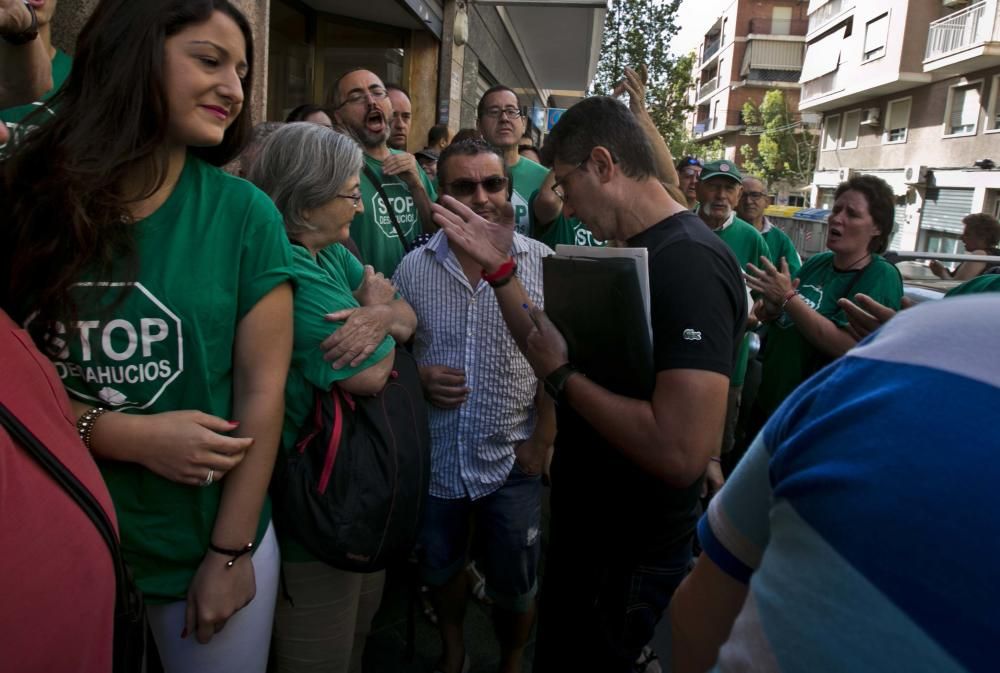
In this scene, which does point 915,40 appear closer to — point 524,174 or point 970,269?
point 970,269

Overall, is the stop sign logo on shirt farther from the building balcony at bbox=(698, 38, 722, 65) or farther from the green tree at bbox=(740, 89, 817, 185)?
the building balcony at bbox=(698, 38, 722, 65)

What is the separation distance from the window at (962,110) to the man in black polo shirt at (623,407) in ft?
91.0

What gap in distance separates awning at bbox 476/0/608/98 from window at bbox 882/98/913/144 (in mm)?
15803

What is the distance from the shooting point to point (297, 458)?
5.42 ft

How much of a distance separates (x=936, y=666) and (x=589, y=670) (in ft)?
5.16

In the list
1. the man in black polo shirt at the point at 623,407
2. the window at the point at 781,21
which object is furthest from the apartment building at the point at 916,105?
the man in black polo shirt at the point at 623,407

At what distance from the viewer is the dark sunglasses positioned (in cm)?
261

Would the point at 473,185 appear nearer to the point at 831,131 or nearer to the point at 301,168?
the point at 301,168

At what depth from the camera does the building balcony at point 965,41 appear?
21.8m

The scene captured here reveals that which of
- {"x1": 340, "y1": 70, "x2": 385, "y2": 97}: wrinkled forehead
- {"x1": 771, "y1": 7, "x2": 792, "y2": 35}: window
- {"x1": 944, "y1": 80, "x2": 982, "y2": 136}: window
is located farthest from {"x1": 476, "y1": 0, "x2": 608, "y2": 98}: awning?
{"x1": 771, "y1": 7, "x2": 792, "y2": 35}: window

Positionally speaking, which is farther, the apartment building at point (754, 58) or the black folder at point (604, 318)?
the apartment building at point (754, 58)

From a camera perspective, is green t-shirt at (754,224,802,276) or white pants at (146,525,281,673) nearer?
white pants at (146,525,281,673)

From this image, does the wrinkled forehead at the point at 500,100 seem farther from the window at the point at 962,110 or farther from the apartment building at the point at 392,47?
the window at the point at 962,110

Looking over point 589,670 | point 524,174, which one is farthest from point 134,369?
point 524,174
